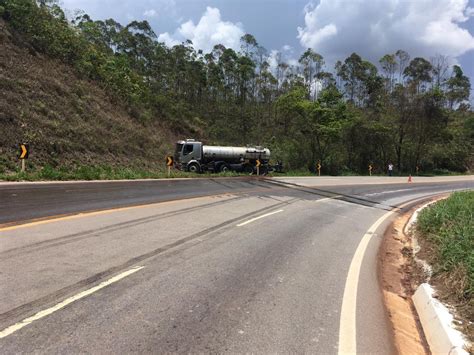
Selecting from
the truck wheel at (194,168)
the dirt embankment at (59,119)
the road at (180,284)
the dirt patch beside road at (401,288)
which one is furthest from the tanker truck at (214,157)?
the dirt patch beside road at (401,288)

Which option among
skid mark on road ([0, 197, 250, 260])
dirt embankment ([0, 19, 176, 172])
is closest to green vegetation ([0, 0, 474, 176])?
dirt embankment ([0, 19, 176, 172])

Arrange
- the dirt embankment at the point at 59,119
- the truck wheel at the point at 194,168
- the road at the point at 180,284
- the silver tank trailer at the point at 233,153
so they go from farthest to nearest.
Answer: the silver tank trailer at the point at 233,153 < the truck wheel at the point at 194,168 < the dirt embankment at the point at 59,119 < the road at the point at 180,284

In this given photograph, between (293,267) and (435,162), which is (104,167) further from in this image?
(435,162)

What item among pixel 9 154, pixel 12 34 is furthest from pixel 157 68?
pixel 9 154

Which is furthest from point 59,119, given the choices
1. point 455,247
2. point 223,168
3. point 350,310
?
point 350,310

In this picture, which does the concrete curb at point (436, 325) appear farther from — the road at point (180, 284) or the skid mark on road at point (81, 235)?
the skid mark on road at point (81, 235)

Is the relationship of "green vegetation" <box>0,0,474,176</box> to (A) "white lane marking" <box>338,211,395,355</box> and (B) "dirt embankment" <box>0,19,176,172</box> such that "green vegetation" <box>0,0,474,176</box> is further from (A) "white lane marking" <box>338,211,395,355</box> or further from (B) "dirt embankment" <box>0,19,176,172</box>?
(A) "white lane marking" <box>338,211,395,355</box>

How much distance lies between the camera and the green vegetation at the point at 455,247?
5.51 metres

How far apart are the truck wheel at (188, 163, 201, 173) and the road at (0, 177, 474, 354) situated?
21427mm

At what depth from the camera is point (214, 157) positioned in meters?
33.6

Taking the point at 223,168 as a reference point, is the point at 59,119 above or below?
above

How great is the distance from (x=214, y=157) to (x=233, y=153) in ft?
6.39

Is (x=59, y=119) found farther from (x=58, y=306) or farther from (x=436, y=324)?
(x=436, y=324)

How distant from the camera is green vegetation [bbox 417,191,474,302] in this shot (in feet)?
18.1
